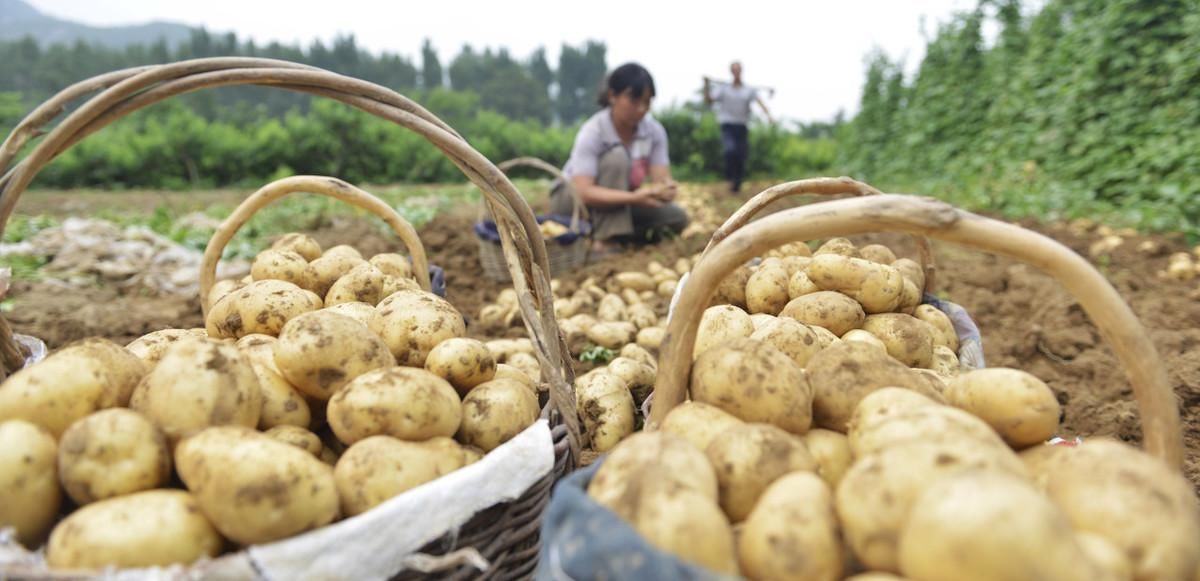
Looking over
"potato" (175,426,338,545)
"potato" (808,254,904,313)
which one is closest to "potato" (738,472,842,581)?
"potato" (175,426,338,545)

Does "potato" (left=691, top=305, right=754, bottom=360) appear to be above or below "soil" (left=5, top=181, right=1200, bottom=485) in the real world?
above

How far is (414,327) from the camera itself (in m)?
1.97

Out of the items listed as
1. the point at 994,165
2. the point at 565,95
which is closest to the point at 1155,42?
the point at 994,165

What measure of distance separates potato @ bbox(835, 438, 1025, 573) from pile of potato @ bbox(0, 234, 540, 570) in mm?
875

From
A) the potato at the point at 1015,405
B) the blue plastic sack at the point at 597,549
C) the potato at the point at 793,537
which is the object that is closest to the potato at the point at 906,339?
the potato at the point at 1015,405

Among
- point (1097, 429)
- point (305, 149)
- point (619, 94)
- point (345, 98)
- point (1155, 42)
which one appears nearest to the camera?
point (345, 98)

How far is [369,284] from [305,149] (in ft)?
50.8

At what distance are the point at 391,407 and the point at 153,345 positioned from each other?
895 mm

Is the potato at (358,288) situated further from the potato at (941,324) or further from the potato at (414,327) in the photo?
the potato at (941,324)

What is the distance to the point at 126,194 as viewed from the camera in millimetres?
13641

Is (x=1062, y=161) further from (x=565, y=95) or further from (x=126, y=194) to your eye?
(x=565, y=95)

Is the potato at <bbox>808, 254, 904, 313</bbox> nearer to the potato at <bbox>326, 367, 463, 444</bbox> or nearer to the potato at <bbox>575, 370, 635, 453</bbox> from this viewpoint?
the potato at <bbox>575, 370, 635, 453</bbox>

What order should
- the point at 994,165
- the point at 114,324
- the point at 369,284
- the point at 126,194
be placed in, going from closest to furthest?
A: the point at 369,284 → the point at 114,324 → the point at 994,165 → the point at 126,194

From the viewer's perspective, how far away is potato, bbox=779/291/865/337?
228 centimetres
